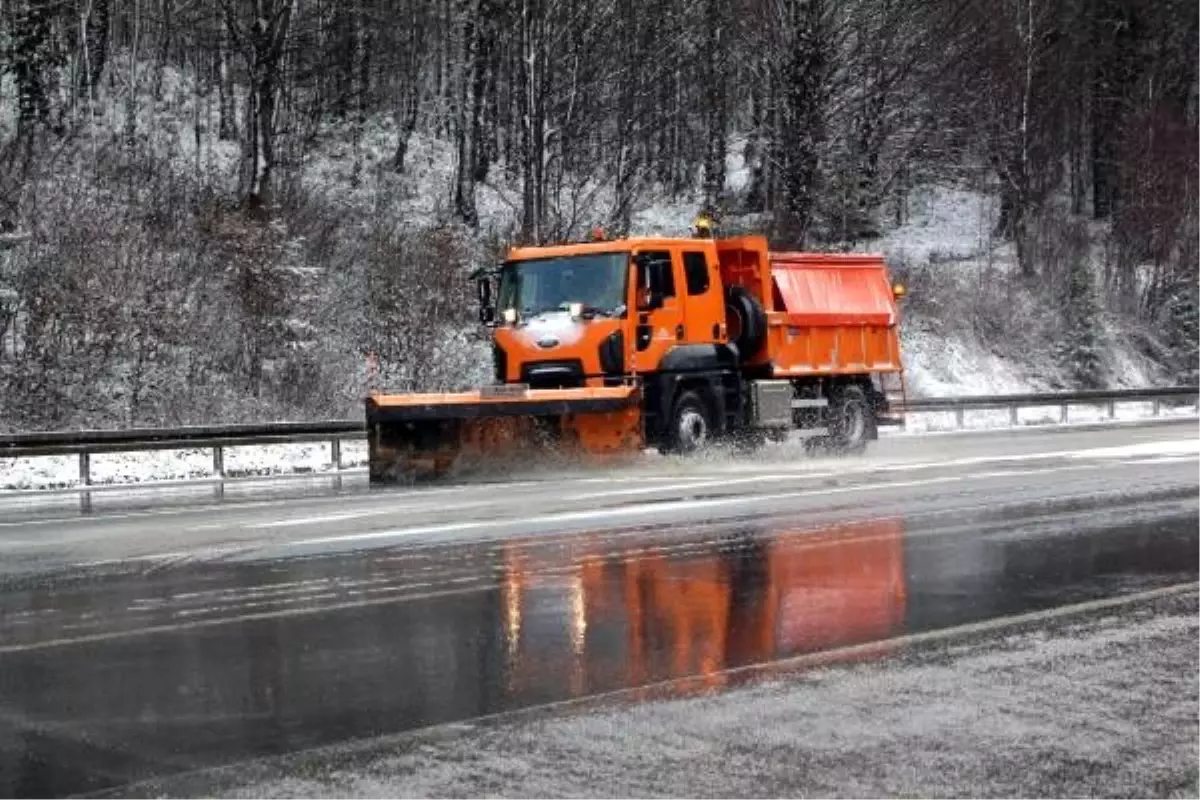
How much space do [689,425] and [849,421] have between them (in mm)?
4153

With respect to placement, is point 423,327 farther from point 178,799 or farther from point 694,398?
point 178,799

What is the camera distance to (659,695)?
7.35 m

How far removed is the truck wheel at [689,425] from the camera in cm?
2059

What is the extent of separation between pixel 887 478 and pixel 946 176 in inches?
1611

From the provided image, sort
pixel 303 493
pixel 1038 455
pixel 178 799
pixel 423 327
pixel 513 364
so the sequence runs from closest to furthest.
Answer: pixel 178 799 < pixel 303 493 < pixel 513 364 < pixel 1038 455 < pixel 423 327

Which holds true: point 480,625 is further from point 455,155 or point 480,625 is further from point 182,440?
point 455,155

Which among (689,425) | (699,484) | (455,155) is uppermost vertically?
(455,155)

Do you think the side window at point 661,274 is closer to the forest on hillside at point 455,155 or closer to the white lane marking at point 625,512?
the white lane marking at point 625,512

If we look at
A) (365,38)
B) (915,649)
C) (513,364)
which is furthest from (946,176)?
(915,649)

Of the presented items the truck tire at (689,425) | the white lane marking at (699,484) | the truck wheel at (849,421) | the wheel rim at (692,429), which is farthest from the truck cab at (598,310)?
the truck wheel at (849,421)

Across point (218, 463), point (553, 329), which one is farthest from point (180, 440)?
point (553, 329)

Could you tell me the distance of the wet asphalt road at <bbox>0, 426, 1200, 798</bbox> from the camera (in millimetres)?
7164

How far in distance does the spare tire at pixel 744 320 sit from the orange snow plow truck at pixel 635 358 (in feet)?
0.06

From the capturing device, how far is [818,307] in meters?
22.9
